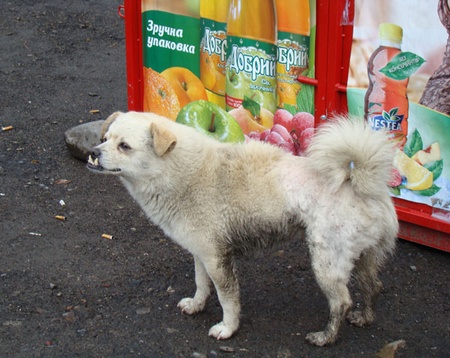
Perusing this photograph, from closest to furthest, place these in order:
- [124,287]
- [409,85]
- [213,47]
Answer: [409,85] → [124,287] → [213,47]

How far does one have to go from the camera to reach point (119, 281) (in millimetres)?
5469

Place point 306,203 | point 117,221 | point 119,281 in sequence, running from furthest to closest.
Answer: point 117,221, point 119,281, point 306,203

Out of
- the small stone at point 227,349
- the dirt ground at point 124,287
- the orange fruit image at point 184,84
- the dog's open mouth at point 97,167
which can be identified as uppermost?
the dog's open mouth at point 97,167

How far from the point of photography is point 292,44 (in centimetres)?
564

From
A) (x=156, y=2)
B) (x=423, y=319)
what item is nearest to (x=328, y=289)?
(x=423, y=319)

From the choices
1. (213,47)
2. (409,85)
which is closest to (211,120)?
(213,47)

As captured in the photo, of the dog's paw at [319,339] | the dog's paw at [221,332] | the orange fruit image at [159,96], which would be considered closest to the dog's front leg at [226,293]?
the dog's paw at [221,332]

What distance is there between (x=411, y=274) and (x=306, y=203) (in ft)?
5.53

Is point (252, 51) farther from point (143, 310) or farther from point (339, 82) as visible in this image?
point (143, 310)

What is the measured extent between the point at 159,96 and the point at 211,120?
679 millimetres

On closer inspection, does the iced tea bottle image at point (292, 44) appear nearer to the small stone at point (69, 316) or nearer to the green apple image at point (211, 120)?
the green apple image at point (211, 120)

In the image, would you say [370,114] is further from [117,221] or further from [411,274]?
[117,221]

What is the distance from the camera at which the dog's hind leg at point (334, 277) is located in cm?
438

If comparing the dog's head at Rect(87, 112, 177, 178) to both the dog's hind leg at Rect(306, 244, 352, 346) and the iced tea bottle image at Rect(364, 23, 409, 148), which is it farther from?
the iced tea bottle image at Rect(364, 23, 409, 148)
